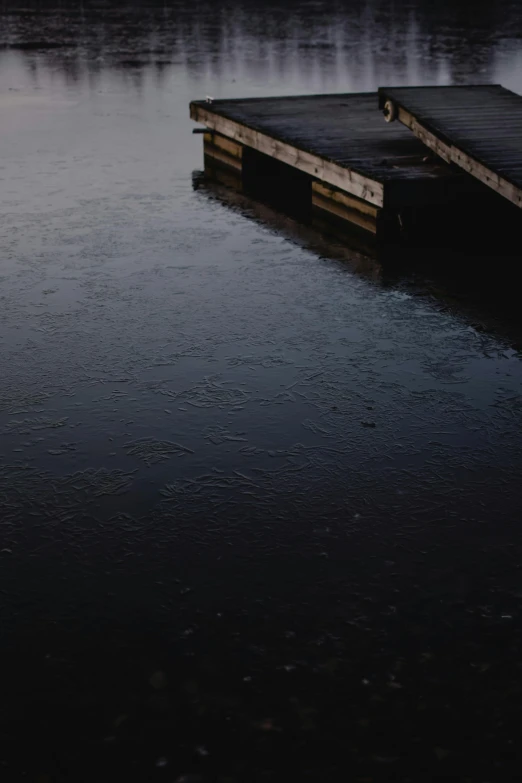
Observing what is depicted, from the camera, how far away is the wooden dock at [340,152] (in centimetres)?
1001

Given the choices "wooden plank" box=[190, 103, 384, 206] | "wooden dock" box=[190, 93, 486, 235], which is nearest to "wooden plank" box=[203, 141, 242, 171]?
"wooden dock" box=[190, 93, 486, 235]

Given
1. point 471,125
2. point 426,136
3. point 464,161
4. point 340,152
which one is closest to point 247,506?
point 464,161

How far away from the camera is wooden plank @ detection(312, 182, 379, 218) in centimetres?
1020

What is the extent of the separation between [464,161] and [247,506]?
222 inches

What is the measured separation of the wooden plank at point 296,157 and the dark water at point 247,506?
741mm

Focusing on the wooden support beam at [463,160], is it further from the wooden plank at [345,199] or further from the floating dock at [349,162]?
the wooden plank at [345,199]

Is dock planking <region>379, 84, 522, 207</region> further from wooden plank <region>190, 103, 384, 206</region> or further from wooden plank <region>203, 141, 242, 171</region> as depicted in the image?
wooden plank <region>203, 141, 242, 171</region>

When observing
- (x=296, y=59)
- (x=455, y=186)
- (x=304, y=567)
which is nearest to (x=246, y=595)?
(x=304, y=567)

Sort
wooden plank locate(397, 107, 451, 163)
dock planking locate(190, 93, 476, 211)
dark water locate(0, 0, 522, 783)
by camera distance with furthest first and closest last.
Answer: wooden plank locate(397, 107, 451, 163)
dock planking locate(190, 93, 476, 211)
dark water locate(0, 0, 522, 783)

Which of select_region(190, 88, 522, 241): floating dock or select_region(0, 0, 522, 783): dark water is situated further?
select_region(190, 88, 522, 241): floating dock

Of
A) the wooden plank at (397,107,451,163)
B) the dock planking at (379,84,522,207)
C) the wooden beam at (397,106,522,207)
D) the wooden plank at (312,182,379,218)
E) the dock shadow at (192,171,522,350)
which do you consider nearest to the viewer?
the dock shadow at (192,171,522,350)

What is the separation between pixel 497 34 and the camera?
26.9 m

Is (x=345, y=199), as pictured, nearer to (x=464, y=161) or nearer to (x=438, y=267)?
(x=464, y=161)

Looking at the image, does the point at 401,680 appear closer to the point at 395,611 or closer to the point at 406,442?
the point at 395,611
